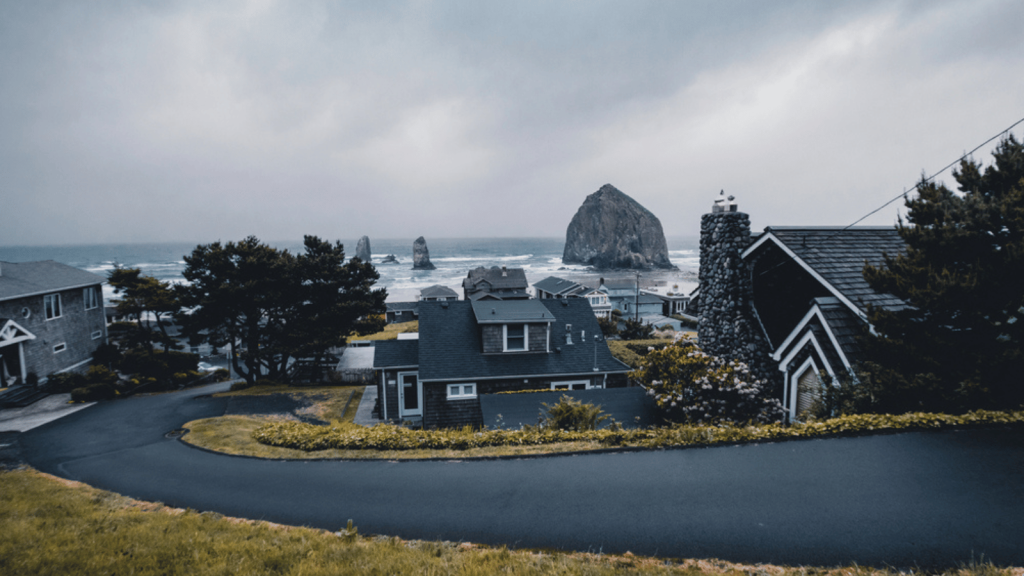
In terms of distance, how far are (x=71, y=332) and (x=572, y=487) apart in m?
34.4

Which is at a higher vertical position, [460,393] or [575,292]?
[575,292]

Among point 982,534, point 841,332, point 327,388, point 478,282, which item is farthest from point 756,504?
point 478,282

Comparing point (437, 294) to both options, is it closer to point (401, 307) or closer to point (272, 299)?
point (401, 307)

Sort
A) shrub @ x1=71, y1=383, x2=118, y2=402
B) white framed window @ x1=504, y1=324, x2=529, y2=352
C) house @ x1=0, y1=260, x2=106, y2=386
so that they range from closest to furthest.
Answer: white framed window @ x1=504, y1=324, x2=529, y2=352
shrub @ x1=71, y1=383, x2=118, y2=402
house @ x1=0, y1=260, x2=106, y2=386

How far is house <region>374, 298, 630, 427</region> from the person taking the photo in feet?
57.5

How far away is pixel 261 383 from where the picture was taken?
89.5 ft

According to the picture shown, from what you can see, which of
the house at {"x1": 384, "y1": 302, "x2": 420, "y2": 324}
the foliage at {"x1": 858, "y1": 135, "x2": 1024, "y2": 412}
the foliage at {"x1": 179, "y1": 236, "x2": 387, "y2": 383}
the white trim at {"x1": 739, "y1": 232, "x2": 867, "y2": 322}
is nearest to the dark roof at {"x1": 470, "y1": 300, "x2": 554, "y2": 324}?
the white trim at {"x1": 739, "y1": 232, "x2": 867, "y2": 322}

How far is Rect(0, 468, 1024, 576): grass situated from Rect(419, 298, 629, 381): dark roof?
11.2m

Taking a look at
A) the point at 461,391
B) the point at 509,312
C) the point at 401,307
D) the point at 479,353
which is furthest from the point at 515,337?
the point at 401,307

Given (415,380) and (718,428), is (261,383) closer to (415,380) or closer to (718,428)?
(415,380)

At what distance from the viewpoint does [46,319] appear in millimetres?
24562

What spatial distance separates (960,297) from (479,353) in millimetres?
14886

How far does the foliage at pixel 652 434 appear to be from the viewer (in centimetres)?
785

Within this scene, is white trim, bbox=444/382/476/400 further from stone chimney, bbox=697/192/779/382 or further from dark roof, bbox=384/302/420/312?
dark roof, bbox=384/302/420/312
